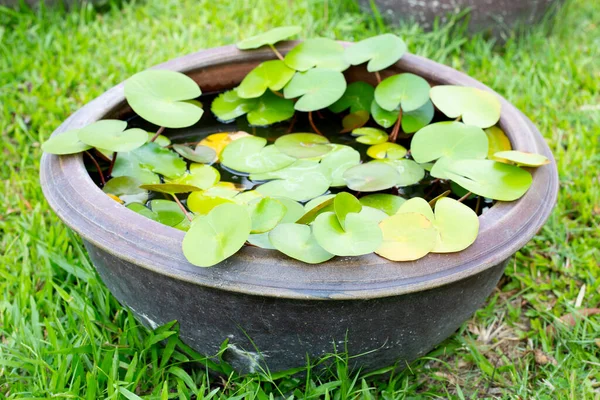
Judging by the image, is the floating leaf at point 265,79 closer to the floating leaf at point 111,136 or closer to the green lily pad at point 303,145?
the green lily pad at point 303,145

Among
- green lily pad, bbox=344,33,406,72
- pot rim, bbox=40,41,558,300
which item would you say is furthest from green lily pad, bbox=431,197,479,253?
green lily pad, bbox=344,33,406,72

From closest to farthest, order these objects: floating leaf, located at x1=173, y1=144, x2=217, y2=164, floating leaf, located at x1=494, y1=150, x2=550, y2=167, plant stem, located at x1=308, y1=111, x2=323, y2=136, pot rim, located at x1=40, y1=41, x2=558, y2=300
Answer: pot rim, located at x1=40, y1=41, x2=558, y2=300 < floating leaf, located at x1=494, y1=150, x2=550, y2=167 < floating leaf, located at x1=173, y1=144, x2=217, y2=164 < plant stem, located at x1=308, y1=111, x2=323, y2=136

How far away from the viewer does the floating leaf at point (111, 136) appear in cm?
130

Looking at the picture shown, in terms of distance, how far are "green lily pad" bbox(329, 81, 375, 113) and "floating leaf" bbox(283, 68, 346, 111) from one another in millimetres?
160

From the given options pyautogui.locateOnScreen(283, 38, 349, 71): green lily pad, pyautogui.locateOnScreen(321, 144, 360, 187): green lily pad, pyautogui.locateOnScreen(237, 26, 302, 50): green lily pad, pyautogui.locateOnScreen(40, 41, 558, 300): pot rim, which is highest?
pyautogui.locateOnScreen(237, 26, 302, 50): green lily pad

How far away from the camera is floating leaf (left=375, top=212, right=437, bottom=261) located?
3.46 feet

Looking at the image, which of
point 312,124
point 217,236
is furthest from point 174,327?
point 312,124

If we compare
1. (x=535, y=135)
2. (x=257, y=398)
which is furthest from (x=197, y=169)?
(x=535, y=135)

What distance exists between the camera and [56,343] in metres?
1.34

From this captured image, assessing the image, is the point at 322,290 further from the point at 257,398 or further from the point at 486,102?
the point at 486,102

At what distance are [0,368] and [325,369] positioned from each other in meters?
0.76

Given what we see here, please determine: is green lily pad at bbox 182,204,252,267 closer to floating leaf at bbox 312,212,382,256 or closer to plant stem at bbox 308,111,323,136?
floating leaf at bbox 312,212,382,256

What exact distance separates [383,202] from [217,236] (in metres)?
0.50

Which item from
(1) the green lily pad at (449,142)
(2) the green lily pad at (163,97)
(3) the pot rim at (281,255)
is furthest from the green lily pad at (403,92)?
(2) the green lily pad at (163,97)
